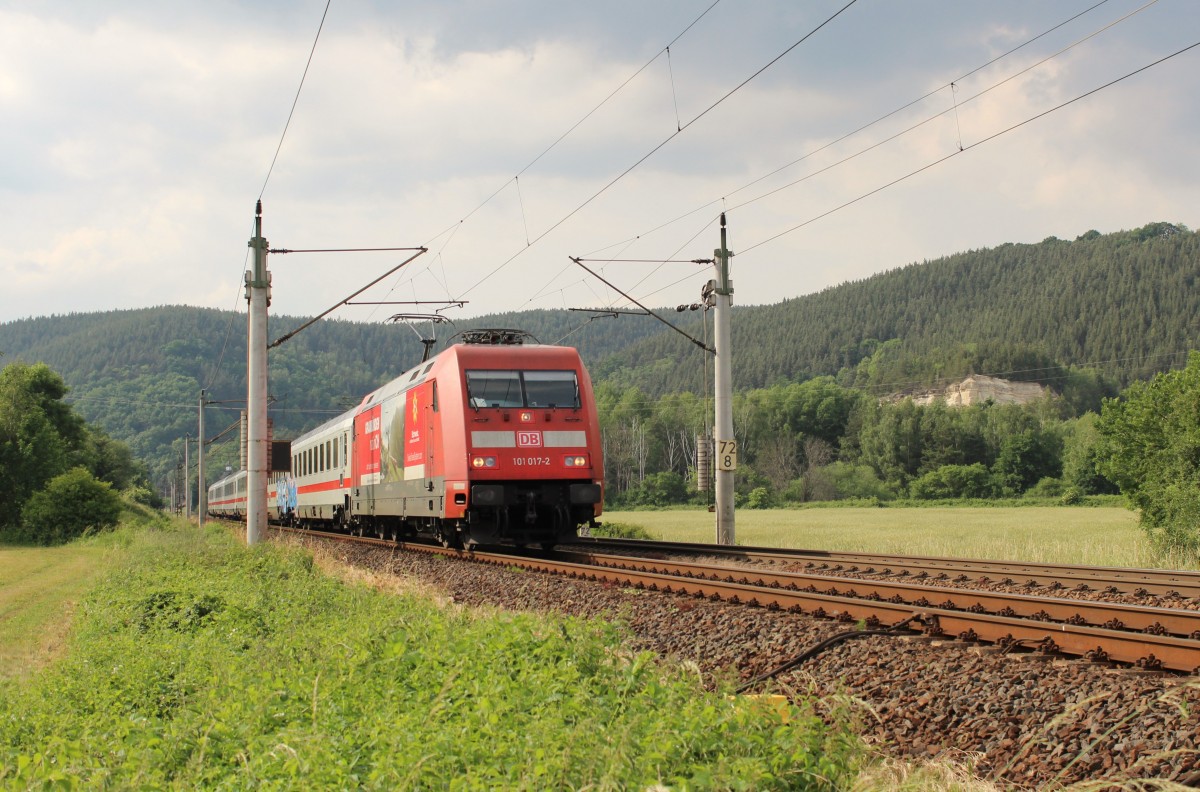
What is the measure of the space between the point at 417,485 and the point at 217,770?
13466 mm

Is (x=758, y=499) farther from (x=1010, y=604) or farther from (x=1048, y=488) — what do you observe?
(x=1010, y=604)

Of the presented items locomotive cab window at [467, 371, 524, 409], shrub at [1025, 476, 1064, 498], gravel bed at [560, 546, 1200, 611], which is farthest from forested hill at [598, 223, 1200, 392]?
gravel bed at [560, 546, 1200, 611]

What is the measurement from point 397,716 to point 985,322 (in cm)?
14380

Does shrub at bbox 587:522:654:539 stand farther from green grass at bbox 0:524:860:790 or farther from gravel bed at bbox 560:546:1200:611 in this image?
green grass at bbox 0:524:860:790

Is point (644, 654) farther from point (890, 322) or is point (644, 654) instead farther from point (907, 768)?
point (890, 322)

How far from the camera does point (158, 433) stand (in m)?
155

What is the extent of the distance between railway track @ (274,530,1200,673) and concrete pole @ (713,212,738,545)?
769 cm

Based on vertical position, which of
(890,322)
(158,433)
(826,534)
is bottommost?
(826,534)

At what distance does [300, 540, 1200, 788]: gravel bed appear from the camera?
4.98m

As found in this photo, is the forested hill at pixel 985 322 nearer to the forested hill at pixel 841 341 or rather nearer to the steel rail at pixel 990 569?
the forested hill at pixel 841 341

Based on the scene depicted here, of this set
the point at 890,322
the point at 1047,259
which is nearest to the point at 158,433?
the point at 890,322

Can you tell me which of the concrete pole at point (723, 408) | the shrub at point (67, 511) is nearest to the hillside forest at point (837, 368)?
the shrub at point (67, 511)

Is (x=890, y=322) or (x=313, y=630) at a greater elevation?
(x=890, y=322)

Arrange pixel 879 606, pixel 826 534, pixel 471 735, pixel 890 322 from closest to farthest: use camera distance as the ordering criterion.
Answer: pixel 471 735 < pixel 879 606 < pixel 826 534 < pixel 890 322
